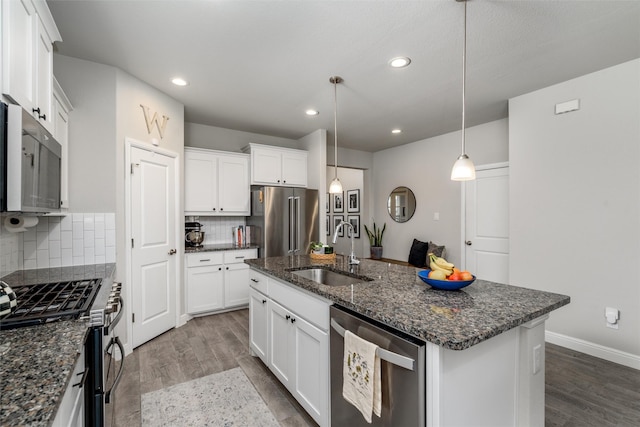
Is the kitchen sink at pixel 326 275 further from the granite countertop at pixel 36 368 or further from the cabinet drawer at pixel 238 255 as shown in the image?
the cabinet drawer at pixel 238 255

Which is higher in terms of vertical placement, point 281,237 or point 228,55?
point 228,55

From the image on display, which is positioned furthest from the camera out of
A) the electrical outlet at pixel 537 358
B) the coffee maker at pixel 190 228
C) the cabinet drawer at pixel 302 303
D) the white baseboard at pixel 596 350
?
the coffee maker at pixel 190 228

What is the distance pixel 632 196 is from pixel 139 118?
4592mm

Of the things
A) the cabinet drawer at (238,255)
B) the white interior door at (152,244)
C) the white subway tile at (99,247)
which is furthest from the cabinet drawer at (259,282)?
the cabinet drawer at (238,255)

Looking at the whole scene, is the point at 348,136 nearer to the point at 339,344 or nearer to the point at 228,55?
the point at 228,55

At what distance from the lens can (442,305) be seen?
1.35 meters

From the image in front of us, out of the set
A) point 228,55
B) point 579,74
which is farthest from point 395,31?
point 579,74

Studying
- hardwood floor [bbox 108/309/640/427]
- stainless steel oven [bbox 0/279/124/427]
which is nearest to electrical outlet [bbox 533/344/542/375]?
hardwood floor [bbox 108/309/640/427]

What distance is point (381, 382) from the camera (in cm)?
125

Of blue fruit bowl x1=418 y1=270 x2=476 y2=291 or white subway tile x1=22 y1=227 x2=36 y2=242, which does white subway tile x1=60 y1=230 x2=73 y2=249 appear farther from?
blue fruit bowl x1=418 y1=270 x2=476 y2=291

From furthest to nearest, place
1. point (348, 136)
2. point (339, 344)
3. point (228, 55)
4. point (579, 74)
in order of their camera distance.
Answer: point (348, 136), point (579, 74), point (228, 55), point (339, 344)

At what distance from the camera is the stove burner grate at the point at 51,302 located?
118cm

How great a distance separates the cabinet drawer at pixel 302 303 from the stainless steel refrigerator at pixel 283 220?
70.8 inches

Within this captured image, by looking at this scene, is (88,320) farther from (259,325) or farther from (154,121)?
(154,121)
